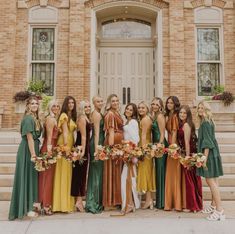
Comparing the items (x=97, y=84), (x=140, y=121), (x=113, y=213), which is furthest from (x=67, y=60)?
(x=113, y=213)

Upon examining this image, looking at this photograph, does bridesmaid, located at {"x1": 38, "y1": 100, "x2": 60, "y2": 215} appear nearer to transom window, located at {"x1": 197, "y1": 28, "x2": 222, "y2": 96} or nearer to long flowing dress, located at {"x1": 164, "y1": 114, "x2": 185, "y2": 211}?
long flowing dress, located at {"x1": 164, "y1": 114, "x2": 185, "y2": 211}

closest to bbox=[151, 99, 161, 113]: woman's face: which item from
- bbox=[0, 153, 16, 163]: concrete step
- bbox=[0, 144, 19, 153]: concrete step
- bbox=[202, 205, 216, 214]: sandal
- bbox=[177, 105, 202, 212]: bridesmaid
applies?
bbox=[177, 105, 202, 212]: bridesmaid

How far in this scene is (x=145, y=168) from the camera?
17.9ft

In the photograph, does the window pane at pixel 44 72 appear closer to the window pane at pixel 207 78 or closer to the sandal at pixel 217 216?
the window pane at pixel 207 78

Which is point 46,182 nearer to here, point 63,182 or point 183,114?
point 63,182

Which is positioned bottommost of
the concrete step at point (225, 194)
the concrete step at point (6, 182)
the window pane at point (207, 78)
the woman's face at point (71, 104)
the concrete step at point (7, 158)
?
the concrete step at point (225, 194)

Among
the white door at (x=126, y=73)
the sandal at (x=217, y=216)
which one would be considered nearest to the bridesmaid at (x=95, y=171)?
the sandal at (x=217, y=216)

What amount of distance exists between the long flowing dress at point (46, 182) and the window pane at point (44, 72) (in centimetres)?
603

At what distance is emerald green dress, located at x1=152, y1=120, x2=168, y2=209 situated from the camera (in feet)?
17.6

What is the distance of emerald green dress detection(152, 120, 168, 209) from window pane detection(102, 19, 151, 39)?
709 cm

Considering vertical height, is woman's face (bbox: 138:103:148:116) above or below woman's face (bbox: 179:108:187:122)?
above

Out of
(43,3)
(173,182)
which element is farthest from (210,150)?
(43,3)

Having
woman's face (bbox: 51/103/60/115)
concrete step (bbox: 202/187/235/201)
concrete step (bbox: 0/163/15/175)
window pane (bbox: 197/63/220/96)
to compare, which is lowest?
concrete step (bbox: 202/187/235/201)

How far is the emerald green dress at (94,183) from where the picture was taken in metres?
5.18
